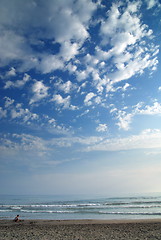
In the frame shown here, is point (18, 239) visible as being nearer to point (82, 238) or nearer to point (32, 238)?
point (32, 238)

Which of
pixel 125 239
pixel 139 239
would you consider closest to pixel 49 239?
pixel 125 239

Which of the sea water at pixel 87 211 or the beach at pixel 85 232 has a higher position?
the beach at pixel 85 232

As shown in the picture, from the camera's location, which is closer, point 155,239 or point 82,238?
point 155,239

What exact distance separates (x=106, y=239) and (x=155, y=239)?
3.13m

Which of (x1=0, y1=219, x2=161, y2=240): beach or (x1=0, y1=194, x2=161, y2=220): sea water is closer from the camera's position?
(x1=0, y1=219, x2=161, y2=240): beach

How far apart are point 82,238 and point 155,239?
477 centimetres

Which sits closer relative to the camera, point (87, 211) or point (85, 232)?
point (85, 232)

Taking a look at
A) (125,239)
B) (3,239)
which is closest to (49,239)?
(3,239)

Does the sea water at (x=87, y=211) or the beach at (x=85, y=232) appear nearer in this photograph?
the beach at (x=85, y=232)

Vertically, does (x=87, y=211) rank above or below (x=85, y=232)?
below

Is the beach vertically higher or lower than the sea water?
higher

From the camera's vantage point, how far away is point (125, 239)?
37.1 feet

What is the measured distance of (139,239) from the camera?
37.0 feet

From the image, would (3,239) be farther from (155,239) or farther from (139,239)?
(155,239)
